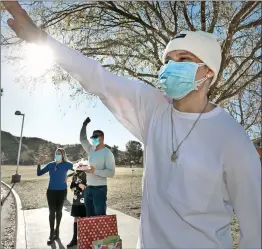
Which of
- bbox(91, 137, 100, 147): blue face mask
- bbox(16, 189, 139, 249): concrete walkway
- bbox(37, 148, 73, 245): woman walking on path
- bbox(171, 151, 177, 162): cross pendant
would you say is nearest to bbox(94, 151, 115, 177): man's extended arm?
bbox(91, 137, 100, 147): blue face mask

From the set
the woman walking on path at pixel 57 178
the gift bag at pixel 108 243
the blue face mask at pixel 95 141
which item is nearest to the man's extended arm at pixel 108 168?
the blue face mask at pixel 95 141

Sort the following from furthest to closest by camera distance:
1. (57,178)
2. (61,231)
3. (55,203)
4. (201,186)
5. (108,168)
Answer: (61,231) < (55,203) < (57,178) < (108,168) < (201,186)

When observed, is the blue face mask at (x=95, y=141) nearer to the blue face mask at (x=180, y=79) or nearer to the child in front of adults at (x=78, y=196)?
the child in front of adults at (x=78, y=196)

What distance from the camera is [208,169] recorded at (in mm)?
943

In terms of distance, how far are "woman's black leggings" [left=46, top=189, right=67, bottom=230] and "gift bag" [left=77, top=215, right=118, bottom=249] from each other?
5.51 feet

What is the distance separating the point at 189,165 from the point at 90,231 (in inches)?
64.5

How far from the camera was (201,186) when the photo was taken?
94cm

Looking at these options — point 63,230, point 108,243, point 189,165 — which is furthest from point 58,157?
point 189,165

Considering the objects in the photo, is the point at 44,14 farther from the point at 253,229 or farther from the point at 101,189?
the point at 253,229

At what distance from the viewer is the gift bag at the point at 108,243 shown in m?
2.33

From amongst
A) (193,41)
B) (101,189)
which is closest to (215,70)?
(193,41)

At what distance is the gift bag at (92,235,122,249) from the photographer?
2.33 m

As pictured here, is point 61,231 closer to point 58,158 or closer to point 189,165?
point 58,158

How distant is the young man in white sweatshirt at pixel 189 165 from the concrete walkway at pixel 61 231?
10.5 ft
